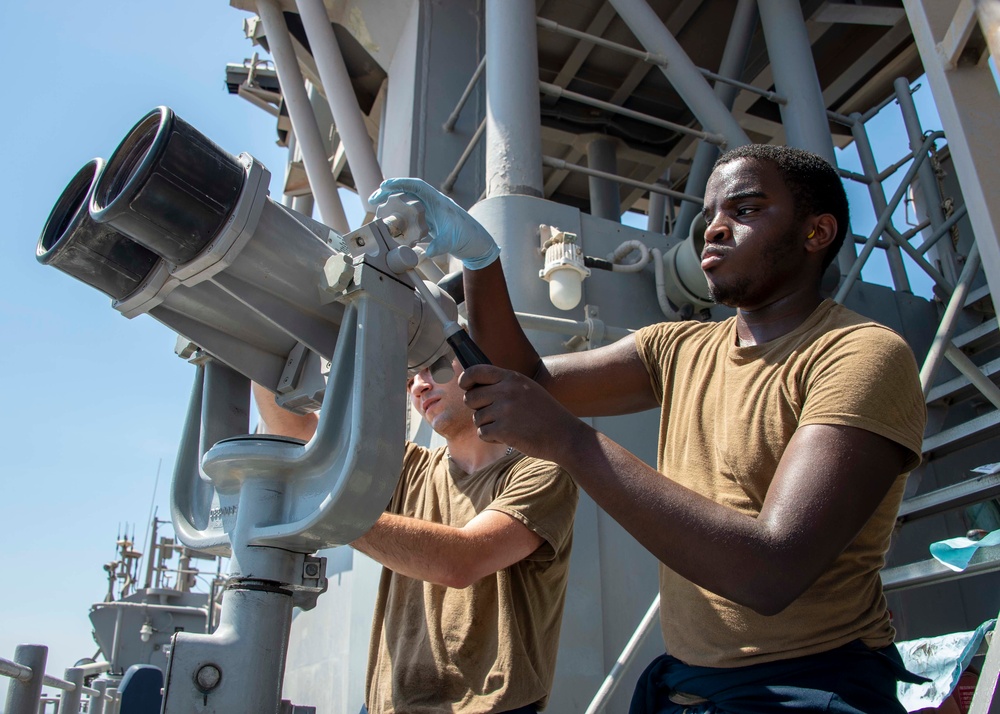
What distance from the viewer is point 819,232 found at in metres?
1.44

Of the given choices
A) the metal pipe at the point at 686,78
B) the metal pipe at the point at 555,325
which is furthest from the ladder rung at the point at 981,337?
the metal pipe at the point at 555,325

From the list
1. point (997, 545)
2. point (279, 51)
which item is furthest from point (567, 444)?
point (279, 51)

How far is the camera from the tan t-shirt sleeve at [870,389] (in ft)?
3.53

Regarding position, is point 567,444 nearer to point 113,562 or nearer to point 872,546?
point 872,546

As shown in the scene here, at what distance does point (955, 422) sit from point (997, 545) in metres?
2.42

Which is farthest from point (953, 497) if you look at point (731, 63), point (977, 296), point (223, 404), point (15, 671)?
point (731, 63)

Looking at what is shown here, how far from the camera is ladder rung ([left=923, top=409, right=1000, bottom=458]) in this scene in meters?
3.15

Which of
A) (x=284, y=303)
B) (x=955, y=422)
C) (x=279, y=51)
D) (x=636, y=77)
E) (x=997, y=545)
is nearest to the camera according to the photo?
(x=284, y=303)

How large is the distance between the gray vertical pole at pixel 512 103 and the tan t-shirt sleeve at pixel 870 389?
8.40 feet

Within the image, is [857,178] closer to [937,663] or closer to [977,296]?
[977,296]

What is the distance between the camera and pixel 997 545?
7.65 ft

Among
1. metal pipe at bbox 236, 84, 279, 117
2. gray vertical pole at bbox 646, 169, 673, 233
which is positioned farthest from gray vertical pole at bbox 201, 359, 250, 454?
metal pipe at bbox 236, 84, 279, 117

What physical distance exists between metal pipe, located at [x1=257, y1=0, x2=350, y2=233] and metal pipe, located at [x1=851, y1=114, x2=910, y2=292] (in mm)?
3363

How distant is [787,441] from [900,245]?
3925 millimetres
